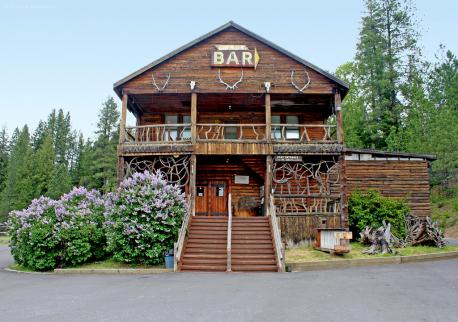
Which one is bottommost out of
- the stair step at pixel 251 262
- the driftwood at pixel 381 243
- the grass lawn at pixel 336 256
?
the stair step at pixel 251 262

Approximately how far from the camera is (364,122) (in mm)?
38625

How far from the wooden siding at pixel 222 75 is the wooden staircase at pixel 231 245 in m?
6.75

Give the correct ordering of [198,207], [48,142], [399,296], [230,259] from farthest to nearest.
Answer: [48,142] → [198,207] → [230,259] → [399,296]

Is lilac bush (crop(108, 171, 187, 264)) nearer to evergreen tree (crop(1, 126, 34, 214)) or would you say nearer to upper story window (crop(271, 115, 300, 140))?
upper story window (crop(271, 115, 300, 140))

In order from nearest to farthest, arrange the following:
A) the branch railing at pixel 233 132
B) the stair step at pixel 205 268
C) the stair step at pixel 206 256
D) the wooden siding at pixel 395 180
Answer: the stair step at pixel 205 268, the stair step at pixel 206 256, the wooden siding at pixel 395 180, the branch railing at pixel 233 132

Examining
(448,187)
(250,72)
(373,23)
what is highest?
(373,23)

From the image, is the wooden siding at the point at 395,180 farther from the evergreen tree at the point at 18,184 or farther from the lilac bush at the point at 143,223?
the evergreen tree at the point at 18,184

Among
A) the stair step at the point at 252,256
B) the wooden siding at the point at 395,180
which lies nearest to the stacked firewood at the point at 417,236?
the wooden siding at the point at 395,180

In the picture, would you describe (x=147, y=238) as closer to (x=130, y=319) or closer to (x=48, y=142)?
(x=130, y=319)

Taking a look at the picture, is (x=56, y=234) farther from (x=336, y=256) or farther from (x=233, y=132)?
(x=233, y=132)

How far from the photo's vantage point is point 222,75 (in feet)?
65.8

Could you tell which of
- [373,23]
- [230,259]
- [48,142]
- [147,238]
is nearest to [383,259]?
[230,259]

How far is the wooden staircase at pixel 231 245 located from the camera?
1403 centimetres

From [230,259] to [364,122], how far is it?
29031mm
